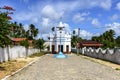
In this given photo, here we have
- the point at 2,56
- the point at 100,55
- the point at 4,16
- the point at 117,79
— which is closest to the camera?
the point at 117,79

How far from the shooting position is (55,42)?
78.3 meters

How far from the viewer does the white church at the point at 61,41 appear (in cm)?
7694

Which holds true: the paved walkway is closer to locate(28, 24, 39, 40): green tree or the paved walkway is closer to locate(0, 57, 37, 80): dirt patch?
locate(0, 57, 37, 80): dirt patch

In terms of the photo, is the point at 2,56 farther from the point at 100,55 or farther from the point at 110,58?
the point at 100,55

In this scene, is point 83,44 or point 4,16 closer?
point 4,16

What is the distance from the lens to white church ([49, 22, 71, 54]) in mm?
76938

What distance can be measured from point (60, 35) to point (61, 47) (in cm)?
352

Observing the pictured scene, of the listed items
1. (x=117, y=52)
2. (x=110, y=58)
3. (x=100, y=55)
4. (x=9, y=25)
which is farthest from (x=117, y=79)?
(x=100, y=55)

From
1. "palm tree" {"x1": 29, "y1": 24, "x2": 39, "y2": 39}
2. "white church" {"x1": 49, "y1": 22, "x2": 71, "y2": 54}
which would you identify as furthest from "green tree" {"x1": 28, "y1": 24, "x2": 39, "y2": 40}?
"white church" {"x1": 49, "y1": 22, "x2": 71, "y2": 54}

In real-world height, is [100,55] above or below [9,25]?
below

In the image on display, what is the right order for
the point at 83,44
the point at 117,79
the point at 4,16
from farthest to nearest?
the point at 83,44, the point at 4,16, the point at 117,79

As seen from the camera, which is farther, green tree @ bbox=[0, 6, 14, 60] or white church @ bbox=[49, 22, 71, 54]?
white church @ bbox=[49, 22, 71, 54]

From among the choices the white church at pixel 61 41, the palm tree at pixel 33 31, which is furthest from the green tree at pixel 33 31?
the white church at pixel 61 41

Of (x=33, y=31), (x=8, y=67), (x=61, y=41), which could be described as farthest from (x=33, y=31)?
(x=8, y=67)
